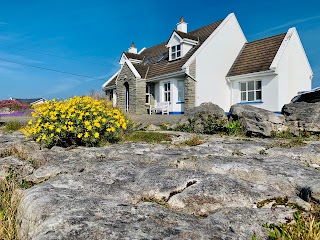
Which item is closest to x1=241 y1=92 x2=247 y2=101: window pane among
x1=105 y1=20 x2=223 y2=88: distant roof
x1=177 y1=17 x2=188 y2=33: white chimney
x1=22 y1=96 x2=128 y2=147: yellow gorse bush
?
x1=105 y1=20 x2=223 y2=88: distant roof

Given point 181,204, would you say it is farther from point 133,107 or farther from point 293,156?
point 133,107

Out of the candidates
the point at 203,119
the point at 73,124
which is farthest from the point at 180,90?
the point at 73,124

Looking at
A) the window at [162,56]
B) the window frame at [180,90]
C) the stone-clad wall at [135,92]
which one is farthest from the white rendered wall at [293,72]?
the stone-clad wall at [135,92]

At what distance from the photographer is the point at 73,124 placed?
21.2 feet

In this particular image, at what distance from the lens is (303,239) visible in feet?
7.15

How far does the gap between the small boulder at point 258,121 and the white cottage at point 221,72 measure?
10442 millimetres

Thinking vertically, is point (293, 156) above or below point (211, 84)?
below

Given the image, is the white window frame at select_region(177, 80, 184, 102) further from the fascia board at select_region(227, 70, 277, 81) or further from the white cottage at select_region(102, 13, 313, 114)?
the fascia board at select_region(227, 70, 277, 81)

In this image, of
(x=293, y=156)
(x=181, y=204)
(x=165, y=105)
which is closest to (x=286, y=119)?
(x=293, y=156)

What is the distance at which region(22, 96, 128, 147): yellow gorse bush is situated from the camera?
6.36 m

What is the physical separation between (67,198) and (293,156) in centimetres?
393

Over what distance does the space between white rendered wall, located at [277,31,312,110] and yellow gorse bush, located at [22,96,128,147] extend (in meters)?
15.8

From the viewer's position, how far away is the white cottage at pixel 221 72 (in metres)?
20.5

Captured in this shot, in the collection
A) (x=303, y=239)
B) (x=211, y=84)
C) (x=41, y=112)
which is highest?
(x=211, y=84)
